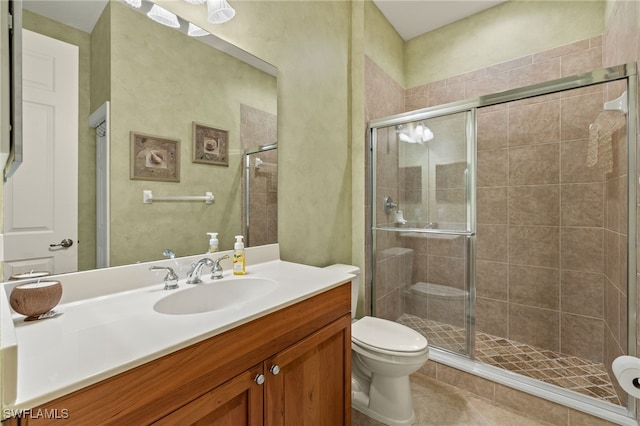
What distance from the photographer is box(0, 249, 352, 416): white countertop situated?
0.46 metres

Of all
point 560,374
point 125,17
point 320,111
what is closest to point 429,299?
point 560,374

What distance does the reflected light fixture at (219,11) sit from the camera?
4.18ft

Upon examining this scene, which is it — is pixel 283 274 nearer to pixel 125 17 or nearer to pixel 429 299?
pixel 125 17

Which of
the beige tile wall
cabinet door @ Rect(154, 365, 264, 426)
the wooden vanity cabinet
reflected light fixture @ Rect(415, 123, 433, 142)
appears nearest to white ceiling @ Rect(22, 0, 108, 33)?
the wooden vanity cabinet

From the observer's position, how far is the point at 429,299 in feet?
7.27

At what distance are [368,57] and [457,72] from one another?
35.8 inches

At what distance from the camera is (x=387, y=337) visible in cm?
158

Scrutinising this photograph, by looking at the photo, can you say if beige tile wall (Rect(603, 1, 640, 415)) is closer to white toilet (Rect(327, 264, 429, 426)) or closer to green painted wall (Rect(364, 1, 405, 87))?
white toilet (Rect(327, 264, 429, 426))

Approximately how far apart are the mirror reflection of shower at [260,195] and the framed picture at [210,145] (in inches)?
4.8

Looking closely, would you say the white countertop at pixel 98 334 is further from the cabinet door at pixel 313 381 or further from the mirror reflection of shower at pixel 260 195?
the mirror reflection of shower at pixel 260 195

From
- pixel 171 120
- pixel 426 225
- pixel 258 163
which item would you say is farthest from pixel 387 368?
pixel 171 120

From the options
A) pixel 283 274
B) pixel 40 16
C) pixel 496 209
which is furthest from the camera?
pixel 496 209

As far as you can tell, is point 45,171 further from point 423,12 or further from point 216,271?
point 423,12

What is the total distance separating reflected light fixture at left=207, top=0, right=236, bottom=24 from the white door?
59 centimetres
